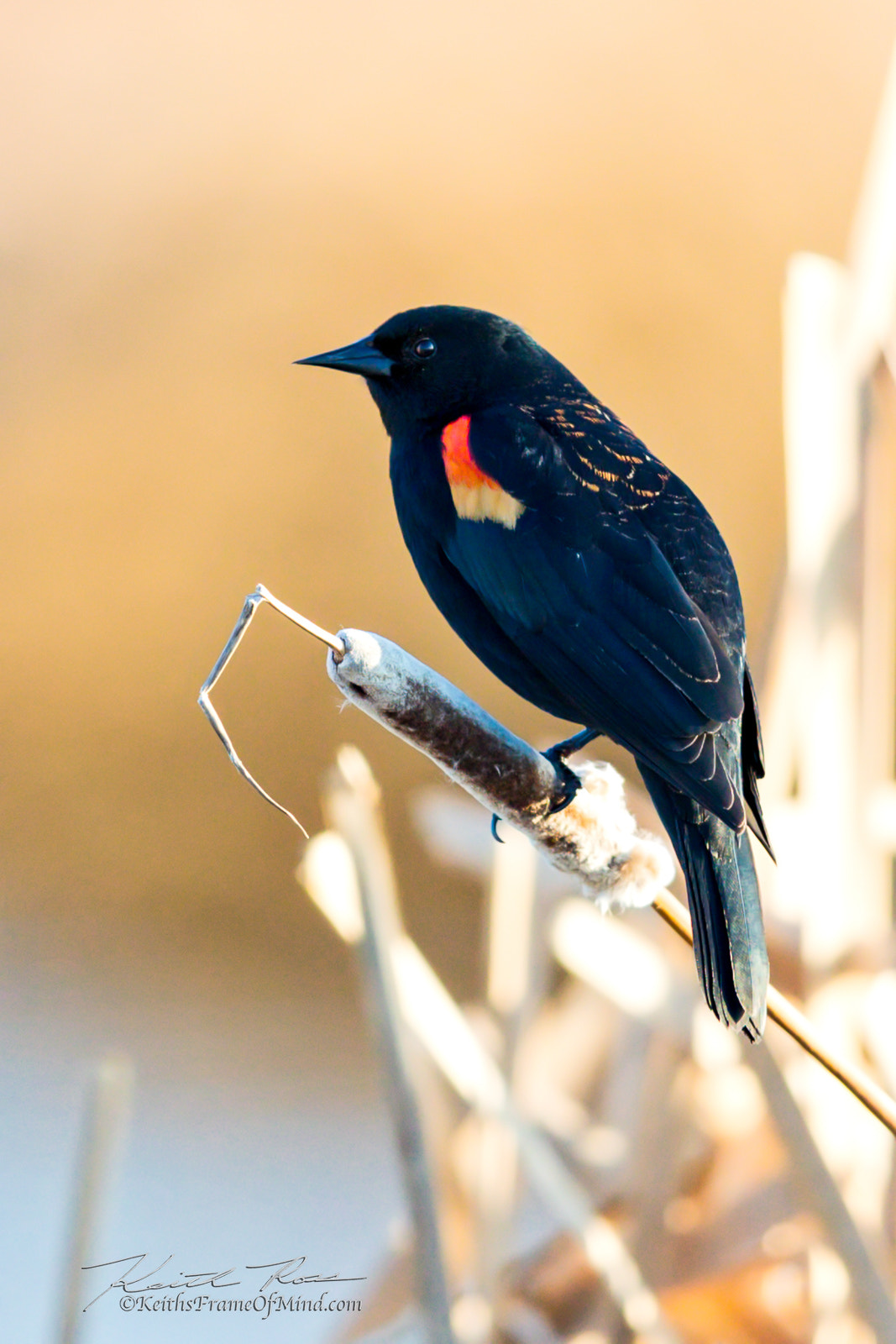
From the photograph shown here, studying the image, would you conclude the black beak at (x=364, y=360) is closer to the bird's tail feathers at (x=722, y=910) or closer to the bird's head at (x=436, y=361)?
the bird's head at (x=436, y=361)

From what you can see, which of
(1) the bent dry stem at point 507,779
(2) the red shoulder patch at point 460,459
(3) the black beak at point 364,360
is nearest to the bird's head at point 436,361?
(3) the black beak at point 364,360

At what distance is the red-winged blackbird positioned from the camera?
1.05 metres

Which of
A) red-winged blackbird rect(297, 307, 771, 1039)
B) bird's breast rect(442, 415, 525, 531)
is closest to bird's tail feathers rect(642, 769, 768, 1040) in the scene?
red-winged blackbird rect(297, 307, 771, 1039)

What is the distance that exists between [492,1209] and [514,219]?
7.99ft

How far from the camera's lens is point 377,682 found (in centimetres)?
74

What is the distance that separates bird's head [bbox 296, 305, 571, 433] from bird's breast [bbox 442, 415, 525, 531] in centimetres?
16

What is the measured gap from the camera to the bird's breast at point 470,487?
122cm

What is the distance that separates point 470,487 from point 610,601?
0.72 ft

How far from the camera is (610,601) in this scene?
1.16 meters

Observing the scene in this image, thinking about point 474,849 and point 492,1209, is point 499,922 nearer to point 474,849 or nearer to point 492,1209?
point 474,849

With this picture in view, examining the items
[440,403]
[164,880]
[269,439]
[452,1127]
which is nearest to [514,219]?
[269,439]
